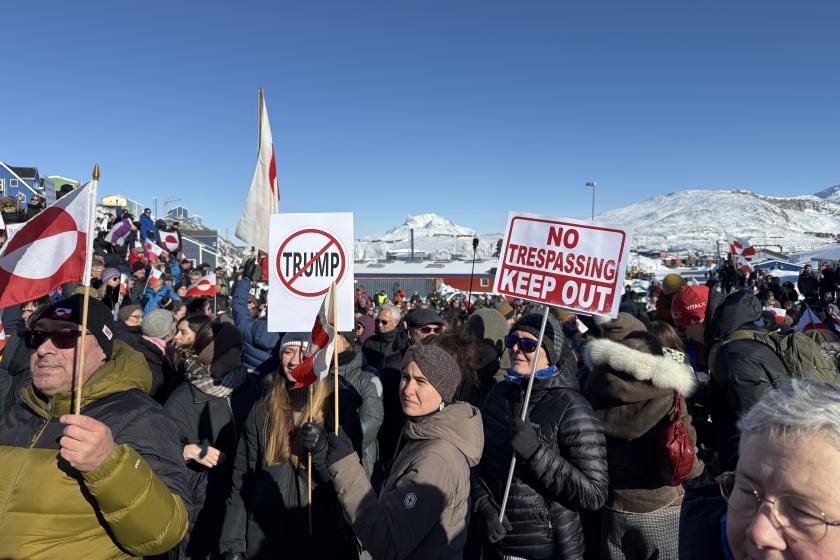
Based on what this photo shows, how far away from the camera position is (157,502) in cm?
212

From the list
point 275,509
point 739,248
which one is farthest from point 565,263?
point 739,248

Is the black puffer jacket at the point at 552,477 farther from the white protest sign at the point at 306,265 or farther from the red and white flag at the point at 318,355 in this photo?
the white protest sign at the point at 306,265

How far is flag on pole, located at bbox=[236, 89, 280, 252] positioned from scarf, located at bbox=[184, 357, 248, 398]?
122cm

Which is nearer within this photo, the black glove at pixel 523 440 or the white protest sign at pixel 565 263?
the black glove at pixel 523 440

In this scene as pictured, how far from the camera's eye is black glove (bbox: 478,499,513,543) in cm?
298

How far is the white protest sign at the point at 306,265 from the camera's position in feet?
12.5

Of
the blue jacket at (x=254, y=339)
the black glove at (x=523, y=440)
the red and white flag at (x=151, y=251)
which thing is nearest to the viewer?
the black glove at (x=523, y=440)

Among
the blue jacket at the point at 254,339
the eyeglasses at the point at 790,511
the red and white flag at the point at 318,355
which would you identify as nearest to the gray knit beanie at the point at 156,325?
the blue jacket at the point at 254,339

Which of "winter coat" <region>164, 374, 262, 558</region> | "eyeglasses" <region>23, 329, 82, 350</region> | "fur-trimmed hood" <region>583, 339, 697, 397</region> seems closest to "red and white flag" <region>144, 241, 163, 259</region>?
A: "winter coat" <region>164, 374, 262, 558</region>

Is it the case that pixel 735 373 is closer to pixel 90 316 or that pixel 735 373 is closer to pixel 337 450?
pixel 337 450

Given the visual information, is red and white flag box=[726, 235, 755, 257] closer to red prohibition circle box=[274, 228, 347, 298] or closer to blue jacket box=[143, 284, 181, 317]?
blue jacket box=[143, 284, 181, 317]

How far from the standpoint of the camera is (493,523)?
3023mm

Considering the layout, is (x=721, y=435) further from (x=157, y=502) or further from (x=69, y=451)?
(x=69, y=451)

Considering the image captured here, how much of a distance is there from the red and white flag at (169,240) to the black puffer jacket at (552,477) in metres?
16.9
